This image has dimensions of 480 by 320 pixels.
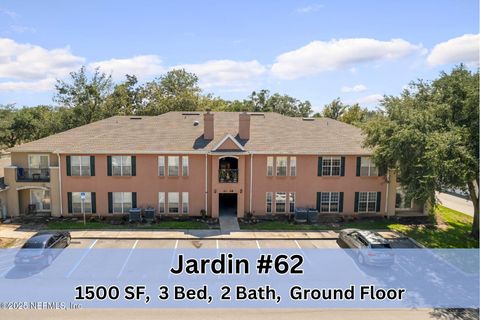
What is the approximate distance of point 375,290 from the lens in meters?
16.4

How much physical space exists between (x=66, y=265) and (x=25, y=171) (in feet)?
40.5

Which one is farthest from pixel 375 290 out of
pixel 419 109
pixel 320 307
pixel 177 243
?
pixel 419 109

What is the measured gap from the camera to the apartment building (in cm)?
2628

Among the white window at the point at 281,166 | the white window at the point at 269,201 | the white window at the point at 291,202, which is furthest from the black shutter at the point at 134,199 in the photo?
the white window at the point at 291,202

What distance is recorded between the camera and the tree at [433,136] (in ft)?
63.5

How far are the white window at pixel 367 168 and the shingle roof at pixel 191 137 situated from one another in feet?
2.41

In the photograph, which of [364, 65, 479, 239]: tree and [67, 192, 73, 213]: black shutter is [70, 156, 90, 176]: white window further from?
→ [364, 65, 479, 239]: tree

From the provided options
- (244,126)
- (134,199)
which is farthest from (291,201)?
(134,199)

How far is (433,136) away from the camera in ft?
67.3

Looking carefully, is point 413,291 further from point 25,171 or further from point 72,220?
point 25,171

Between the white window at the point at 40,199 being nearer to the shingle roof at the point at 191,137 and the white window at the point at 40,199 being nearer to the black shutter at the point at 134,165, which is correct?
the shingle roof at the point at 191,137

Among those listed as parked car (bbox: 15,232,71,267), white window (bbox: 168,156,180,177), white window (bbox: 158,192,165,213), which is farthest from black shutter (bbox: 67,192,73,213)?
white window (bbox: 168,156,180,177)

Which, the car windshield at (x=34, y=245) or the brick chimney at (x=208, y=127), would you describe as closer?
the car windshield at (x=34, y=245)

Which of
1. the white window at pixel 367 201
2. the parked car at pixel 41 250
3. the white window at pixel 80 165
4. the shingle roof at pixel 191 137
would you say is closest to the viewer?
the parked car at pixel 41 250
